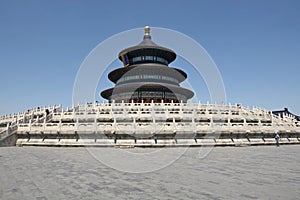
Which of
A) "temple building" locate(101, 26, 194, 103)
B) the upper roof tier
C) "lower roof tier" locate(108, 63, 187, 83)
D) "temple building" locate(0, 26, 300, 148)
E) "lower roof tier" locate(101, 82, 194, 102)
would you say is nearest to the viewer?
"temple building" locate(0, 26, 300, 148)

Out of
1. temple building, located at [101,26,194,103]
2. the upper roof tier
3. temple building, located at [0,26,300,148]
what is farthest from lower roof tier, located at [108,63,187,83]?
temple building, located at [0,26,300,148]

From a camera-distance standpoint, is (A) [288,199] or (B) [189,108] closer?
(A) [288,199]

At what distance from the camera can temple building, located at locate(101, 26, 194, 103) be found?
41.9 meters

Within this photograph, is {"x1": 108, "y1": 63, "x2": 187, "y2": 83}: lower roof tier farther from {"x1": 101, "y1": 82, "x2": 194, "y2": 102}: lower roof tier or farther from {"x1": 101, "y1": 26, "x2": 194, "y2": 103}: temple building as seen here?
{"x1": 101, "y1": 82, "x2": 194, "y2": 102}: lower roof tier

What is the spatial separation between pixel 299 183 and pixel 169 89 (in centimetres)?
3618

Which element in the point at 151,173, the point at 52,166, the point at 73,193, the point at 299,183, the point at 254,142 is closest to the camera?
the point at 73,193

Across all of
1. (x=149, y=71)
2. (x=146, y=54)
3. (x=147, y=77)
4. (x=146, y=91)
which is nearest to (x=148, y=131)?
(x=146, y=91)

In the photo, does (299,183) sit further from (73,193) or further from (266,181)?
(73,193)

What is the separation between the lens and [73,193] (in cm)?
564

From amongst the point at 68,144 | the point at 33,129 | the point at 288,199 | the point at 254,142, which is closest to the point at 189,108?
the point at 254,142

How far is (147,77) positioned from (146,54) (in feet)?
23.1

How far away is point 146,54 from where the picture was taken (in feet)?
162

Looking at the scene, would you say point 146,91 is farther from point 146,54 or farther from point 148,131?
point 148,131

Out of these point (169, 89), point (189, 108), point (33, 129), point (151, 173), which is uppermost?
point (169, 89)
